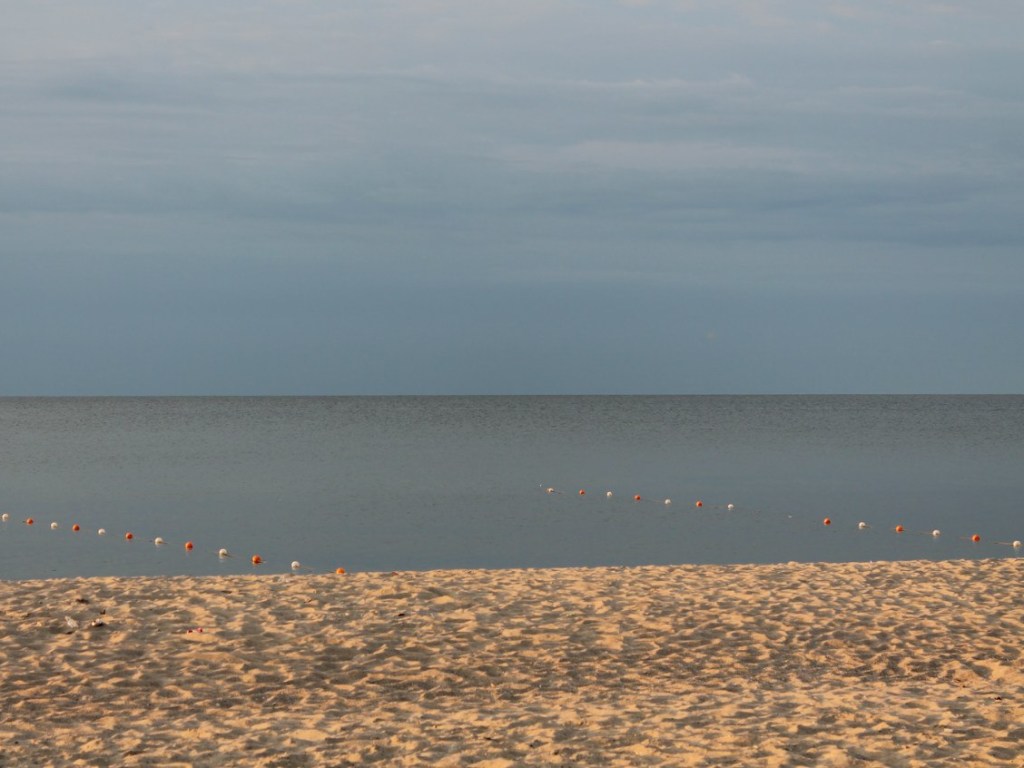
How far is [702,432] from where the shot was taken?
305 ft

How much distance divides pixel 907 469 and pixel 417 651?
1841 inches

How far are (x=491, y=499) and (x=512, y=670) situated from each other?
2766 cm

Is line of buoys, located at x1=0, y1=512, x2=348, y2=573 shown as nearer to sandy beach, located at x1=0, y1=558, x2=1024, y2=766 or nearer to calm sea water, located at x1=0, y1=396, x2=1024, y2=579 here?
calm sea water, located at x1=0, y1=396, x2=1024, y2=579

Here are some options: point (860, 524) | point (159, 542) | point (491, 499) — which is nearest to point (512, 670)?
point (159, 542)

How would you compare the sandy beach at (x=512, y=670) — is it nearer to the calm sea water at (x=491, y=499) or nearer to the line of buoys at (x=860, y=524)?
the calm sea water at (x=491, y=499)

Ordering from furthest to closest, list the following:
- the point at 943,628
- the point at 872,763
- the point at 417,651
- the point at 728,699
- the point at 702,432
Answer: the point at 702,432 → the point at 943,628 → the point at 417,651 → the point at 728,699 → the point at 872,763

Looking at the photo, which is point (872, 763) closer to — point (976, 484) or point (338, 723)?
point (338, 723)

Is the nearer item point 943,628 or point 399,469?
point 943,628

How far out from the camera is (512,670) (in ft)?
41.0

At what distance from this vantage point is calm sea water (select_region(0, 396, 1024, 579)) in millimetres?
27297

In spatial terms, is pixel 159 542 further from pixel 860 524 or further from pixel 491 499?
pixel 860 524

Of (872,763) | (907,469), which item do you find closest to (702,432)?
(907,469)

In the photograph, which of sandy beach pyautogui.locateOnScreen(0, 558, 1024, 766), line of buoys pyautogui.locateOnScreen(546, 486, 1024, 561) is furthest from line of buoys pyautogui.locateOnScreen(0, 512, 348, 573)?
line of buoys pyautogui.locateOnScreen(546, 486, 1024, 561)

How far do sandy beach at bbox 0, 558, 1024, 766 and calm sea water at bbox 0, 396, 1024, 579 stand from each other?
30.0 feet
